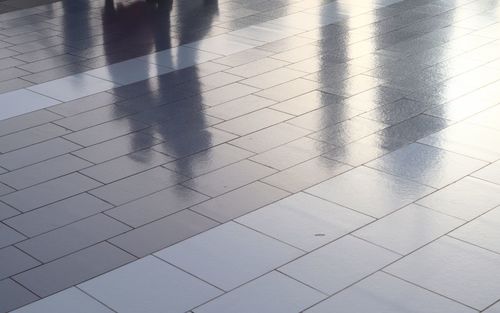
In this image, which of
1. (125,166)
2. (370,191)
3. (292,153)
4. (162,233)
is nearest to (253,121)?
(292,153)

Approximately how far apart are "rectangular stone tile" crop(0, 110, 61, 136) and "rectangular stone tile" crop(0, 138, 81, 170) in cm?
41

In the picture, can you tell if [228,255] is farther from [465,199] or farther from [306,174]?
[465,199]

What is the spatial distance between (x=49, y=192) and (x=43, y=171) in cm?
37

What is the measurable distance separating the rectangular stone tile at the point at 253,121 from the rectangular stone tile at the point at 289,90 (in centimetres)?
32

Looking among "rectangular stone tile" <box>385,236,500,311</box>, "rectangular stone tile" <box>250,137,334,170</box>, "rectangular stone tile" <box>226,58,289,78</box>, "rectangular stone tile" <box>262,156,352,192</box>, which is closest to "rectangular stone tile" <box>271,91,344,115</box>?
"rectangular stone tile" <box>250,137,334,170</box>

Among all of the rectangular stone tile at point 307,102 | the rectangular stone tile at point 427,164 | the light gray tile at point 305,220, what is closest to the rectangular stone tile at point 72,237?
the light gray tile at point 305,220

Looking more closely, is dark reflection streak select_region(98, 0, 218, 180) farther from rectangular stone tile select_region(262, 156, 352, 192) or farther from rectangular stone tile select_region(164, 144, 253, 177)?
rectangular stone tile select_region(262, 156, 352, 192)

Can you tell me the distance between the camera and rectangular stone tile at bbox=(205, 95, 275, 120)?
7180 millimetres

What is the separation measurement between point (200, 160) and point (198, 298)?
5.93 feet

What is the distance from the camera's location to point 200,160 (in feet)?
20.9

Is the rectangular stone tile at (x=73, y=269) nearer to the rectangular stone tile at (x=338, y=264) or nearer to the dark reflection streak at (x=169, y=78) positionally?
the rectangular stone tile at (x=338, y=264)

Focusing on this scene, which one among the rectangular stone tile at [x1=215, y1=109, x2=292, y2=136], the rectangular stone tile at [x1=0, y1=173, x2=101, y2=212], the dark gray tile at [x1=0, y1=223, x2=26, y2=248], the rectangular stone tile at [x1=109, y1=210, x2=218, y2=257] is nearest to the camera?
the rectangular stone tile at [x1=109, y1=210, x2=218, y2=257]

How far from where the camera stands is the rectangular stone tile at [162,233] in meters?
5.25

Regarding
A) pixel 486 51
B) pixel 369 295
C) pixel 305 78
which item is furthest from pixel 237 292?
pixel 486 51
